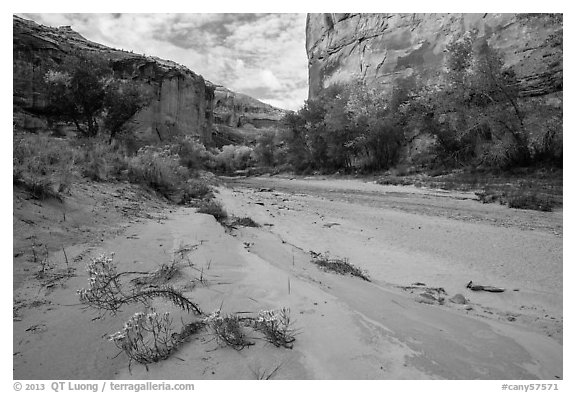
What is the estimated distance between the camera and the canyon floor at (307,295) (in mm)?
1776

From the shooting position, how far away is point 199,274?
306 centimetres

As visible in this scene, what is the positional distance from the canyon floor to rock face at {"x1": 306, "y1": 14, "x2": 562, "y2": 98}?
12.7 meters

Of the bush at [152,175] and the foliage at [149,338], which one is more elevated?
the bush at [152,175]

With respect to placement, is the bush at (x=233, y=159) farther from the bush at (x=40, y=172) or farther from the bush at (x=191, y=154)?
the bush at (x=40, y=172)

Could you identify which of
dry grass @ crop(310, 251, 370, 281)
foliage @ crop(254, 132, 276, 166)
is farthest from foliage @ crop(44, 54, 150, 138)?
foliage @ crop(254, 132, 276, 166)

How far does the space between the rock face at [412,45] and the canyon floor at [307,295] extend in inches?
499

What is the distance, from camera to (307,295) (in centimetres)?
268

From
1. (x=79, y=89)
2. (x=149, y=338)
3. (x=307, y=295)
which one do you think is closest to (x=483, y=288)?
(x=307, y=295)

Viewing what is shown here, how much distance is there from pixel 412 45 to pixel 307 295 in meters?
38.5

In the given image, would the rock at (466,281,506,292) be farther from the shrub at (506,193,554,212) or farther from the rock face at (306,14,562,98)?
the rock face at (306,14,562,98)

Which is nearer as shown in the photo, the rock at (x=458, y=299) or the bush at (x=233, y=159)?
the rock at (x=458, y=299)

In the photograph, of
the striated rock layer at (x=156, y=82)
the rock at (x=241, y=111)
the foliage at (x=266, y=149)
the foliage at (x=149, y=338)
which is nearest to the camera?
the foliage at (x=149, y=338)

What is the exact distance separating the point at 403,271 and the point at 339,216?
4553 millimetres

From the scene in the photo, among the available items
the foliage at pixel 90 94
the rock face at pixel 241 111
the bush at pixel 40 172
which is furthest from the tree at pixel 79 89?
the rock face at pixel 241 111
